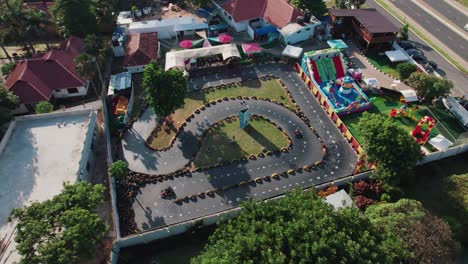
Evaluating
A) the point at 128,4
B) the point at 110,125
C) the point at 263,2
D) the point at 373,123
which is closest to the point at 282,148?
the point at 373,123

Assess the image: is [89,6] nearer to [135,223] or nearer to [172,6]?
[172,6]

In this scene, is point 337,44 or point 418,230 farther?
point 337,44

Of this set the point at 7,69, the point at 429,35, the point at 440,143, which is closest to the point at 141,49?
the point at 7,69

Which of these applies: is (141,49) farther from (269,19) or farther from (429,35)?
(429,35)

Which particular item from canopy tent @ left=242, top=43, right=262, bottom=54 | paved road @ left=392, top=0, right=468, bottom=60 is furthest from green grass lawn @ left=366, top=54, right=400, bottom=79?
canopy tent @ left=242, top=43, right=262, bottom=54

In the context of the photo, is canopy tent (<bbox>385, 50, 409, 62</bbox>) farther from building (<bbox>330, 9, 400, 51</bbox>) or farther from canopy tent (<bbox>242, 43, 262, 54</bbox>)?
canopy tent (<bbox>242, 43, 262, 54</bbox>)

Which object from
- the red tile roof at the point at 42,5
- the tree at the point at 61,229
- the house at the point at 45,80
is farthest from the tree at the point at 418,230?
the red tile roof at the point at 42,5
